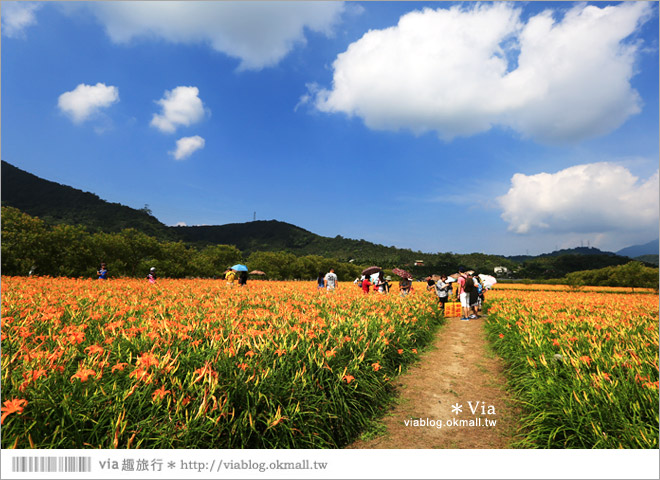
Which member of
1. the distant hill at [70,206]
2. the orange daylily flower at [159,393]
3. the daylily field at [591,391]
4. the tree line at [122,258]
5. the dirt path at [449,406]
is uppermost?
the distant hill at [70,206]

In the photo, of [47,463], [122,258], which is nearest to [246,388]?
[47,463]

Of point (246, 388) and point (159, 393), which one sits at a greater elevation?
point (159, 393)

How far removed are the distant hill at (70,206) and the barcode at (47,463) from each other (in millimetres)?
74892

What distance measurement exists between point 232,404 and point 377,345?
3.22 m

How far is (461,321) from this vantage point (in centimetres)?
1177

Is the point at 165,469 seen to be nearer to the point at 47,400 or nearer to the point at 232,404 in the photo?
the point at 232,404

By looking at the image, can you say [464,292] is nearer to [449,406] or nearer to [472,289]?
[472,289]

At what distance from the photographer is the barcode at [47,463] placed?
2279 millimetres

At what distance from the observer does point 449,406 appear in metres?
4.30

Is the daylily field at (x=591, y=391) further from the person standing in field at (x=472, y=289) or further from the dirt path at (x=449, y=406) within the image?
the person standing in field at (x=472, y=289)

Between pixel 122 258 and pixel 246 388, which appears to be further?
pixel 122 258

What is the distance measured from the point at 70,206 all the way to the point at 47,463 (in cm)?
9440

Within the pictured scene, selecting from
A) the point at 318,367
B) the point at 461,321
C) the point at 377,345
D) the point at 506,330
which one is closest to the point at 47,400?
the point at 318,367

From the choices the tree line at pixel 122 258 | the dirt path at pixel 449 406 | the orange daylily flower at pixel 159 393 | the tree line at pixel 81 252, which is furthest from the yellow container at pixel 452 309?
the tree line at pixel 122 258
